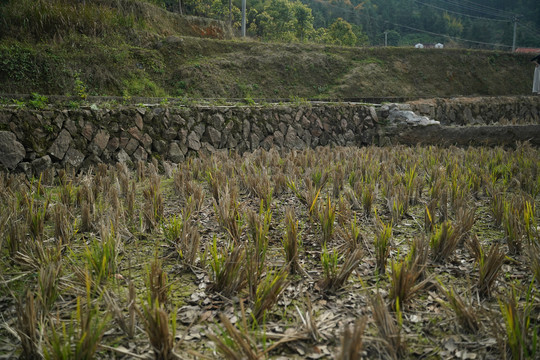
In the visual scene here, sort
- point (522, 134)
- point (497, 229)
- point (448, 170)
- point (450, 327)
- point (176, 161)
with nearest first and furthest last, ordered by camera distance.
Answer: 1. point (450, 327)
2. point (497, 229)
3. point (448, 170)
4. point (176, 161)
5. point (522, 134)

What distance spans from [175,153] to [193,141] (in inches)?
18.0

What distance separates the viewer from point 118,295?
167 cm

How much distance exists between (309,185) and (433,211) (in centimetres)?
122

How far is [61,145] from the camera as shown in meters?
4.55

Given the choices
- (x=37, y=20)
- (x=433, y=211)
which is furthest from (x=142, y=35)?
(x=433, y=211)

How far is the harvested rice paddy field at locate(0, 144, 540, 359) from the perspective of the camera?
4.17 ft

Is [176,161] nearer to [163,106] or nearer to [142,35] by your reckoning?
→ [163,106]

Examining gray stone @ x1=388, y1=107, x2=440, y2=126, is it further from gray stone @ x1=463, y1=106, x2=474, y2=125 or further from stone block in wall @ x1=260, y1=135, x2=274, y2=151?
gray stone @ x1=463, y1=106, x2=474, y2=125

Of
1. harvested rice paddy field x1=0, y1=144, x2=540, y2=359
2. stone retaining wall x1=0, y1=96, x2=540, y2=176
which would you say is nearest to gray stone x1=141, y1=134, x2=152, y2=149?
stone retaining wall x1=0, y1=96, x2=540, y2=176

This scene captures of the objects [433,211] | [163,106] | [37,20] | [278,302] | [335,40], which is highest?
[335,40]

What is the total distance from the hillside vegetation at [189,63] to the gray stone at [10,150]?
1.81 m

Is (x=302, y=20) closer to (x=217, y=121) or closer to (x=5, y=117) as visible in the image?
(x=217, y=121)

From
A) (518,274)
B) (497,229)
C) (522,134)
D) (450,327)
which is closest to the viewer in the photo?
(450,327)

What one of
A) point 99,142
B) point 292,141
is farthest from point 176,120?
point 292,141
